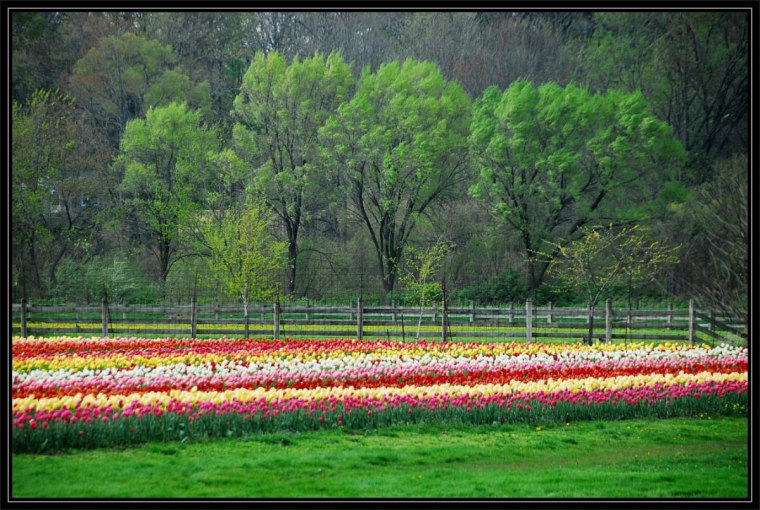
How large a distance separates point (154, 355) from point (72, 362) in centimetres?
182

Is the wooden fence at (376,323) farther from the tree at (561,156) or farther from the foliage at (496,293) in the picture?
the tree at (561,156)

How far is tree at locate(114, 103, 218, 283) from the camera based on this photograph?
121 feet

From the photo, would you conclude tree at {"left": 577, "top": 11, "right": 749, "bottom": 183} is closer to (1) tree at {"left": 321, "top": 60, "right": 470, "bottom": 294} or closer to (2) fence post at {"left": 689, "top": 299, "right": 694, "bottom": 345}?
(1) tree at {"left": 321, "top": 60, "right": 470, "bottom": 294}

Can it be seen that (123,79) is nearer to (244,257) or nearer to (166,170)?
(166,170)

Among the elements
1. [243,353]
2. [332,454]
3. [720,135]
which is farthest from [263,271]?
[720,135]

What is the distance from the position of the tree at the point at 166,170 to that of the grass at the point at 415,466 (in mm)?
27267

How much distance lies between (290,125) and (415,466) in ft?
94.4

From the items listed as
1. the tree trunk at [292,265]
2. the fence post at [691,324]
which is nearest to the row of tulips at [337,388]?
the fence post at [691,324]

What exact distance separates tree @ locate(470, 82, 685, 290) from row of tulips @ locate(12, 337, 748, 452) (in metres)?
16.7

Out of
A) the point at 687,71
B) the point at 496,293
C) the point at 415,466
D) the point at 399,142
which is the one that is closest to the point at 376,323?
the point at 496,293

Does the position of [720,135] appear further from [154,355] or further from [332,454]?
[332,454]

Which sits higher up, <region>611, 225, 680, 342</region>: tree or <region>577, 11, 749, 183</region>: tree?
<region>577, 11, 749, 183</region>: tree

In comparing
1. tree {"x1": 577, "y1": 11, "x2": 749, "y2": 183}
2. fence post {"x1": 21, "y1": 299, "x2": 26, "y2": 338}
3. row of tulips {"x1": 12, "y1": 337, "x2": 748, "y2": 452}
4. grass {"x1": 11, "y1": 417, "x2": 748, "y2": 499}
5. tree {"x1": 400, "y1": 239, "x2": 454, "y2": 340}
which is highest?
tree {"x1": 577, "y1": 11, "x2": 749, "y2": 183}

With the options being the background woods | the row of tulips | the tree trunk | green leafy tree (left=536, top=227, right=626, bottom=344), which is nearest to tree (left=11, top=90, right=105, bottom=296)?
the background woods
